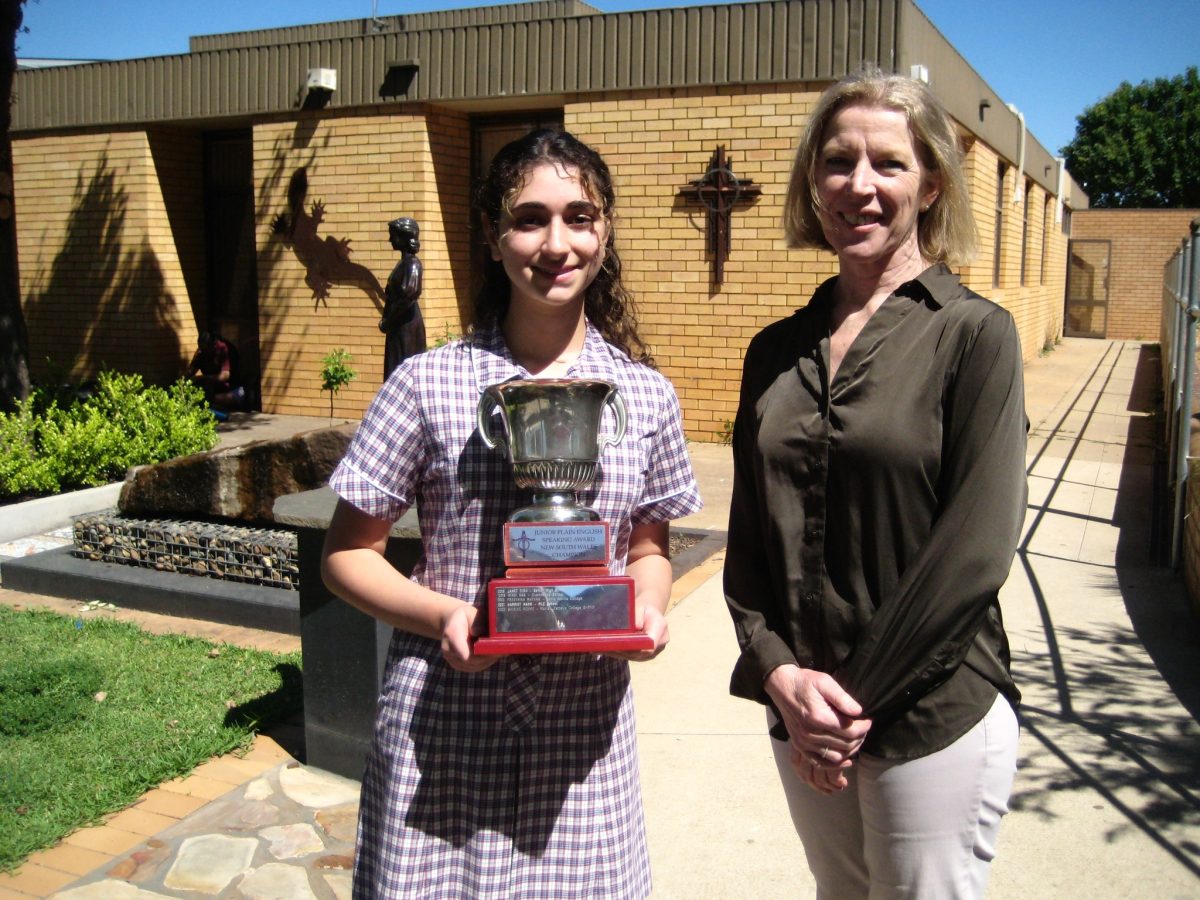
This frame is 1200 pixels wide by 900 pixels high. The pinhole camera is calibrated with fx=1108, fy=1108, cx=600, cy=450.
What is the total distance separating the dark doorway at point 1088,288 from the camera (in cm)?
3127

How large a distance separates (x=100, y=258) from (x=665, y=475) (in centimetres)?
1320

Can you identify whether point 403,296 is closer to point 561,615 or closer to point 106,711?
point 106,711

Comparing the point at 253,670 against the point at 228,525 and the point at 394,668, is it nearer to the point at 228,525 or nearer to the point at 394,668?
the point at 228,525

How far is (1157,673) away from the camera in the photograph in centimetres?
486

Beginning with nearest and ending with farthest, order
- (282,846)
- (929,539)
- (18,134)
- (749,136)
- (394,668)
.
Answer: (929,539)
(394,668)
(282,846)
(749,136)
(18,134)

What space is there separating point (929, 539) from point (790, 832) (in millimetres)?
2112

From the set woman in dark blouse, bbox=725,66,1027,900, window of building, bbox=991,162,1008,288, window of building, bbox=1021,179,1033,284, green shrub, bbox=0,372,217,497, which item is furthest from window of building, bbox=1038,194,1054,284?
woman in dark blouse, bbox=725,66,1027,900

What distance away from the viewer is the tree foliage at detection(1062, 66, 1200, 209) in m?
56.1

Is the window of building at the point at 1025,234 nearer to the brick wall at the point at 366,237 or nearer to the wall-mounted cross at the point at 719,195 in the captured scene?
the brick wall at the point at 366,237

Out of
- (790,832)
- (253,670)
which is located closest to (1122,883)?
(790,832)

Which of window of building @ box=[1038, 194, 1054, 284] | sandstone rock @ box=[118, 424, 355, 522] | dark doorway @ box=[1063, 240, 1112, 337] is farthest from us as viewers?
dark doorway @ box=[1063, 240, 1112, 337]

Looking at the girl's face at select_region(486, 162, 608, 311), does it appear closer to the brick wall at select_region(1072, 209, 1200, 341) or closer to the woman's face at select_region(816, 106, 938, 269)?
the woman's face at select_region(816, 106, 938, 269)

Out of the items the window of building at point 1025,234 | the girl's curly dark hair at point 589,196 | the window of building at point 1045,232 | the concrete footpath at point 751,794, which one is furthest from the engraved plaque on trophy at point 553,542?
the window of building at point 1045,232

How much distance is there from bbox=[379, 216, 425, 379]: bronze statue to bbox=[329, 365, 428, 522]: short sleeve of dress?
14.2ft
